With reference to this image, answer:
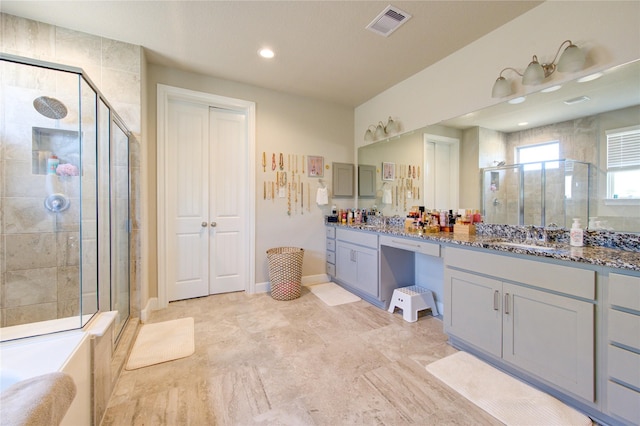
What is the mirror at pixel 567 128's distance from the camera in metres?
1.57

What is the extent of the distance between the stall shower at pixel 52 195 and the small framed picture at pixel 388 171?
9.33ft

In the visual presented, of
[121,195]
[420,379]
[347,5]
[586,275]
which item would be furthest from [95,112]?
[586,275]

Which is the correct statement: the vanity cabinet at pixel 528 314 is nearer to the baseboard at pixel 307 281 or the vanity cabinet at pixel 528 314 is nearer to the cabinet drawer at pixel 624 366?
the cabinet drawer at pixel 624 366

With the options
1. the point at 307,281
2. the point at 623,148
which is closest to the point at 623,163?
the point at 623,148

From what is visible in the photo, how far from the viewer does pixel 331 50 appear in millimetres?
2453

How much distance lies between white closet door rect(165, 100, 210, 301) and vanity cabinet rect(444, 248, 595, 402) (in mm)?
2671

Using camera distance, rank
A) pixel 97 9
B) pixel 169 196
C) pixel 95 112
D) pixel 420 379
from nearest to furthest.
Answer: pixel 420 379 < pixel 95 112 < pixel 97 9 < pixel 169 196

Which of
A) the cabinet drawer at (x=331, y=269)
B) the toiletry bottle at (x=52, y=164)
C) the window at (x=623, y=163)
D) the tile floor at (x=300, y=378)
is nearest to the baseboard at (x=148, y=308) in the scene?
the tile floor at (x=300, y=378)

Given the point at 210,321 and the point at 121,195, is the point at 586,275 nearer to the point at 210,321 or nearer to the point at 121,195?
the point at 210,321

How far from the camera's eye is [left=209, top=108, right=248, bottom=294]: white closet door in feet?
10.4

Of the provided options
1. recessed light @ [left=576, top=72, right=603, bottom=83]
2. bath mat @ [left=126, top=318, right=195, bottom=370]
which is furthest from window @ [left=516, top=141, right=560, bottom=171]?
bath mat @ [left=126, top=318, right=195, bottom=370]

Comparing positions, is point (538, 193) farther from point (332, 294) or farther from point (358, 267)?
point (332, 294)

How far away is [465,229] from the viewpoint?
2314 mm

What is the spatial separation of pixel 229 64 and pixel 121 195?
1.66 metres
